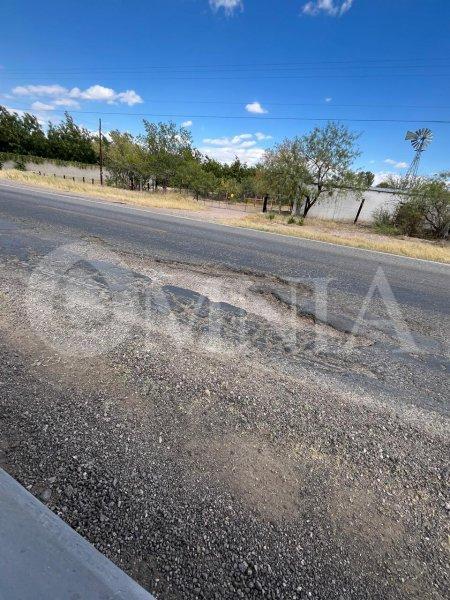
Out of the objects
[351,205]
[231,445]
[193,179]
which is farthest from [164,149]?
[231,445]

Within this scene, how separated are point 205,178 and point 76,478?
36.9 metres

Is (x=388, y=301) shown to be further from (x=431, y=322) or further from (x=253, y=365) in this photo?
(x=253, y=365)

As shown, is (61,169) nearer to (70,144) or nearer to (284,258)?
(70,144)

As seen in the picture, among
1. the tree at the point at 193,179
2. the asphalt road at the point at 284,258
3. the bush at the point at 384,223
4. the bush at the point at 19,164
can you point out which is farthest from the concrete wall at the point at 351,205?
the bush at the point at 19,164

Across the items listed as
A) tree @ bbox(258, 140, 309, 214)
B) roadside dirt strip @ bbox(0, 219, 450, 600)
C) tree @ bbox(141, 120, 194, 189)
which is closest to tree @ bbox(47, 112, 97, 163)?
tree @ bbox(141, 120, 194, 189)

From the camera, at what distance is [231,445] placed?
203 cm

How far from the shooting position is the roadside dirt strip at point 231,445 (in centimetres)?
143

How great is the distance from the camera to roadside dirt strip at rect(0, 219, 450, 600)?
1435 mm

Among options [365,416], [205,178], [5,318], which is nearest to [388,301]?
[365,416]

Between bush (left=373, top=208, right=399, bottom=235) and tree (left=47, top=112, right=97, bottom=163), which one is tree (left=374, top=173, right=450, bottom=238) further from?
tree (left=47, top=112, right=97, bottom=163)

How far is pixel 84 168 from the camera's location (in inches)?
1788

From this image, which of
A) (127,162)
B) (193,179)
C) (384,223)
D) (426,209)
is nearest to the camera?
(426,209)

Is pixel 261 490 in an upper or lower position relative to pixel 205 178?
lower

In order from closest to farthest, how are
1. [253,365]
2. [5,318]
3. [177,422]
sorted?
[177,422] < [253,365] < [5,318]
